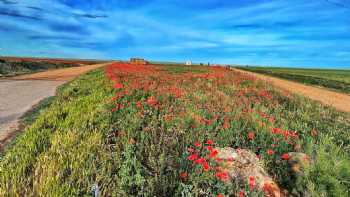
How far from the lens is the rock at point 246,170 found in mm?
3446

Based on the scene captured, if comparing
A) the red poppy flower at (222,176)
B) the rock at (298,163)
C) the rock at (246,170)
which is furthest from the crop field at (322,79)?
the red poppy flower at (222,176)

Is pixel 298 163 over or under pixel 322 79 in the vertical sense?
under

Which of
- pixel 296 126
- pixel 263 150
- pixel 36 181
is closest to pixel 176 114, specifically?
pixel 263 150

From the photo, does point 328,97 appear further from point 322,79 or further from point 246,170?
point 322,79

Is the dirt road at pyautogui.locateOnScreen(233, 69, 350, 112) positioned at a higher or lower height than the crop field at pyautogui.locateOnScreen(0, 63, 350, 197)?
lower

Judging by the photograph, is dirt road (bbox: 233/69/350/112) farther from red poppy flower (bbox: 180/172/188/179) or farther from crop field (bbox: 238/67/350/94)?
red poppy flower (bbox: 180/172/188/179)

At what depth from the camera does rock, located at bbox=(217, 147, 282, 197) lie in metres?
3.45

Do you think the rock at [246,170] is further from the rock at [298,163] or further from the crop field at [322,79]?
the crop field at [322,79]

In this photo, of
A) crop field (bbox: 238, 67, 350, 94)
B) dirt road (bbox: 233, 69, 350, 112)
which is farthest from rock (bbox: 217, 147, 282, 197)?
crop field (bbox: 238, 67, 350, 94)

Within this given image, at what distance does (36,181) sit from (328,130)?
741cm

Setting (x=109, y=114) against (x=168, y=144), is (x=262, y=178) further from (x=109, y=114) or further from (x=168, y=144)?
(x=109, y=114)

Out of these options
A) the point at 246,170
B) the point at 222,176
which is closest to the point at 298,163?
the point at 246,170

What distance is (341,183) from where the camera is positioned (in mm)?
3625

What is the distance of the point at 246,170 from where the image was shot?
375 centimetres
